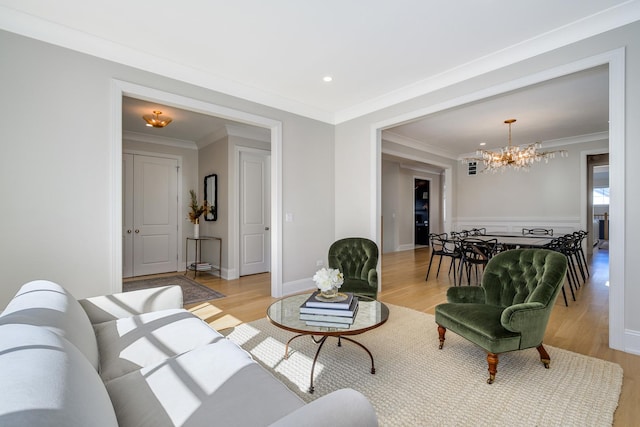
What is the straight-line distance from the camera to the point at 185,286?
5.04 m

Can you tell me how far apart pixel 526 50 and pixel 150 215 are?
649cm

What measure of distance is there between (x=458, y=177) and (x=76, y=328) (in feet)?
30.1

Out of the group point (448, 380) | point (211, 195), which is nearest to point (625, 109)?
point (448, 380)

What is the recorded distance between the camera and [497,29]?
9.11ft

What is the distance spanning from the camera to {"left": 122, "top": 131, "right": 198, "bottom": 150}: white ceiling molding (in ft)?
18.9

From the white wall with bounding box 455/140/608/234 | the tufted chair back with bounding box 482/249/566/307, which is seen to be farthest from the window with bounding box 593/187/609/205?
the tufted chair back with bounding box 482/249/566/307

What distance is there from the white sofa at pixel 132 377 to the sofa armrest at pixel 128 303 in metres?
0.01

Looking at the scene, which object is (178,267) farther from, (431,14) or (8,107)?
(431,14)

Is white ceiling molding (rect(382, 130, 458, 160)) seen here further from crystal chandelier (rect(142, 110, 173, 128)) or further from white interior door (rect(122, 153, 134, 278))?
white interior door (rect(122, 153, 134, 278))

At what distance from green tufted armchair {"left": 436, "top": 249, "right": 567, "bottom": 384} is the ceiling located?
183 cm

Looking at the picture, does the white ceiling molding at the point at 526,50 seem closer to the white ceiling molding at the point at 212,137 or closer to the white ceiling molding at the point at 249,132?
the white ceiling molding at the point at 249,132

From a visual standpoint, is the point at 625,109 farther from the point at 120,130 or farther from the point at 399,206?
the point at 399,206

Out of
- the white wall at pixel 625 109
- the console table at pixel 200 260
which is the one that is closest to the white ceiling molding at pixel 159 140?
the console table at pixel 200 260

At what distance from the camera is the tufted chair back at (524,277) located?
2.30 meters
